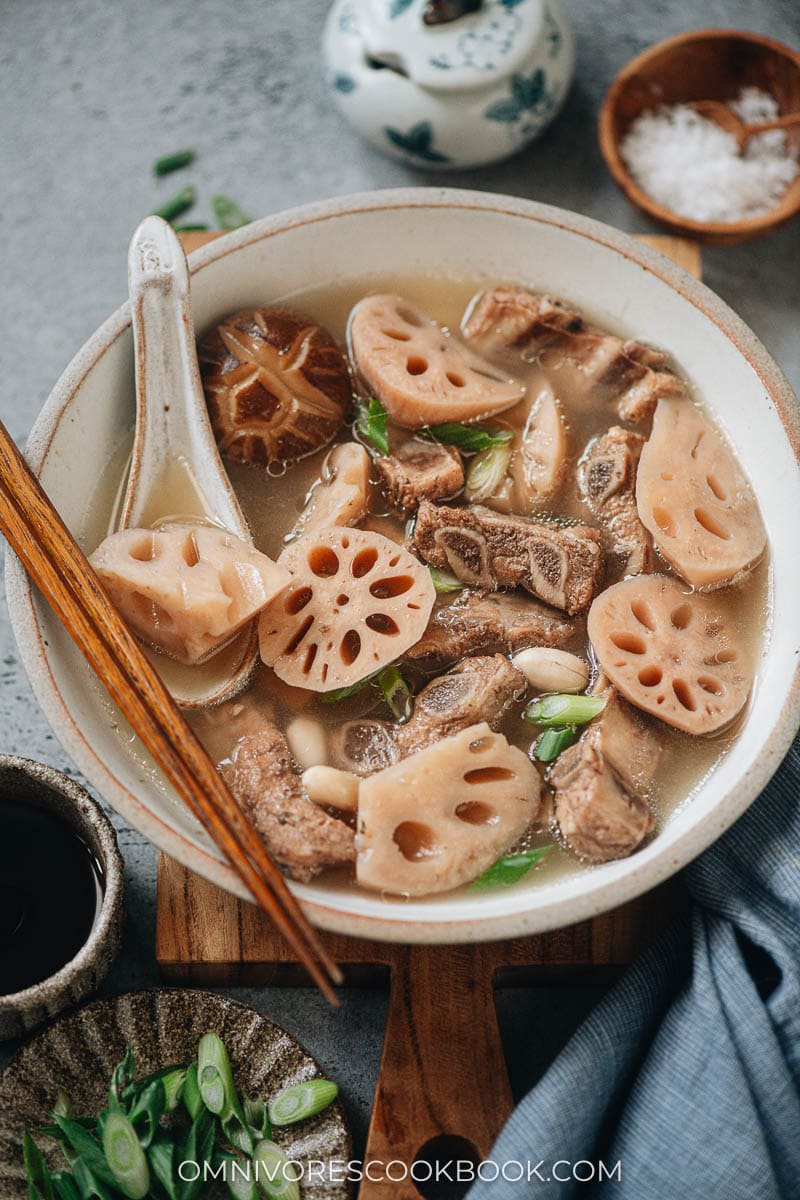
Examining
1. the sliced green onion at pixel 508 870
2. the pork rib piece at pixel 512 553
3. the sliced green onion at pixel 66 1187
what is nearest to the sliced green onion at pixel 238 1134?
the sliced green onion at pixel 66 1187

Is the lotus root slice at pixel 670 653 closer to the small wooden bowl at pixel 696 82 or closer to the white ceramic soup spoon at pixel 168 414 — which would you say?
the white ceramic soup spoon at pixel 168 414

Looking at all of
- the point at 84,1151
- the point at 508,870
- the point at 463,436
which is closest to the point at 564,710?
the point at 508,870

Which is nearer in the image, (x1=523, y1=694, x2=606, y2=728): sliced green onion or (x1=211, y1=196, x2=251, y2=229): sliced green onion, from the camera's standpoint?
(x1=523, y1=694, x2=606, y2=728): sliced green onion

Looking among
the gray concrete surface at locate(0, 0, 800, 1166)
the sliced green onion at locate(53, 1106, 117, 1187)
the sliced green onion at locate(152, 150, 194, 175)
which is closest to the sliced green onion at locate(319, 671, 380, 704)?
the sliced green onion at locate(53, 1106, 117, 1187)

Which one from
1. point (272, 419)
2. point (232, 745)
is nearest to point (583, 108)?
point (272, 419)

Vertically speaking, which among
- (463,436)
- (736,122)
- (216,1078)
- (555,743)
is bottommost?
(216,1078)

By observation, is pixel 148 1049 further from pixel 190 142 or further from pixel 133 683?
pixel 190 142

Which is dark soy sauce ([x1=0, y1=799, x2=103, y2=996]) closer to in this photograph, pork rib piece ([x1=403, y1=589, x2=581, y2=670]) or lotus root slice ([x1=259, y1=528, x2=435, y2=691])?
lotus root slice ([x1=259, y1=528, x2=435, y2=691])

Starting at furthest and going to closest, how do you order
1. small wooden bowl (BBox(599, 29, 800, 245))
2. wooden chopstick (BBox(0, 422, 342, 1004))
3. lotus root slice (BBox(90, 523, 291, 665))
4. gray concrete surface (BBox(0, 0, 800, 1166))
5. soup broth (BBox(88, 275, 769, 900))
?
gray concrete surface (BBox(0, 0, 800, 1166)) < small wooden bowl (BBox(599, 29, 800, 245)) < soup broth (BBox(88, 275, 769, 900)) < lotus root slice (BBox(90, 523, 291, 665)) < wooden chopstick (BBox(0, 422, 342, 1004))
